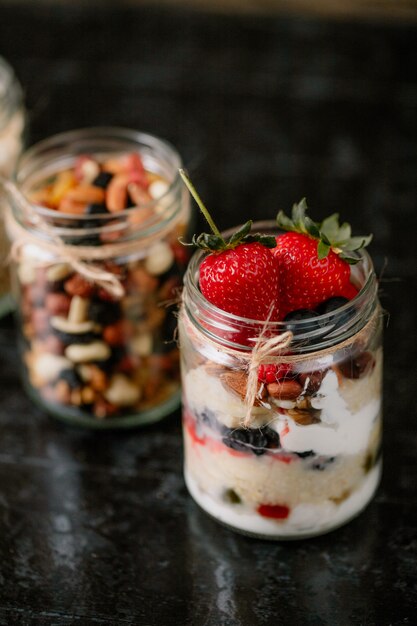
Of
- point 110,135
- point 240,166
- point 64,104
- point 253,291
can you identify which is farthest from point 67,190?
point 64,104

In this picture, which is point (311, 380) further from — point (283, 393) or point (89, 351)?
point (89, 351)

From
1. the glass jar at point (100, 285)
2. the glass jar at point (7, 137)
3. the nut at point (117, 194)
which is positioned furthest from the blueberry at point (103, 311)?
the glass jar at point (7, 137)

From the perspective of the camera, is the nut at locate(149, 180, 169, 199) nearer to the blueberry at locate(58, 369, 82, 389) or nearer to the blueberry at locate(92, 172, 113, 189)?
the blueberry at locate(92, 172, 113, 189)

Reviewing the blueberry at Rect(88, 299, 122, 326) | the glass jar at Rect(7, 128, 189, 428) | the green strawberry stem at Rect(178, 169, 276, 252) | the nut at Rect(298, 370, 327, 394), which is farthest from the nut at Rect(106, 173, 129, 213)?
the nut at Rect(298, 370, 327, 394)

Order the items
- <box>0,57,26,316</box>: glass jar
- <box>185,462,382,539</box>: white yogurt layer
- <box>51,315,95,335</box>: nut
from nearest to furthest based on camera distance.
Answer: <box>185,462,382,539</box>: white yogurt layer → <box>51,315,95,335</box>: nut → <box>0,57,26,316</box>: glass jar

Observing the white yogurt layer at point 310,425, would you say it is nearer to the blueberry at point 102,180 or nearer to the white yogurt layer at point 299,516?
the white yogurt layer at point 299,516

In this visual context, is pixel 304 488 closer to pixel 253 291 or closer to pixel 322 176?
pixel 253 291
